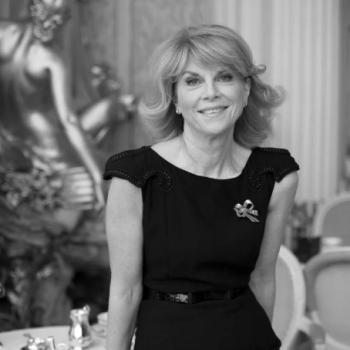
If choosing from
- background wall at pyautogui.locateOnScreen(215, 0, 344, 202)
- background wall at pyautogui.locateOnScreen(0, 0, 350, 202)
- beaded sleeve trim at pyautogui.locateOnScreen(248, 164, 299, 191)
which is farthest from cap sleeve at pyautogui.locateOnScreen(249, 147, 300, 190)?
background wall at pyautogui.locateOnScreen(215, 0, 344, 202)

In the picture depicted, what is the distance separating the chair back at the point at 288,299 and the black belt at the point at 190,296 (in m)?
0.89

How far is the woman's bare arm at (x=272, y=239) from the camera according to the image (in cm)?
173

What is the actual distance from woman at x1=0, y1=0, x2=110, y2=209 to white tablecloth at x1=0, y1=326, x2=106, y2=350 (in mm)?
1794

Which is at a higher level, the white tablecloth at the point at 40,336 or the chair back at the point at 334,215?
the white tablecloth at the point at 40,336

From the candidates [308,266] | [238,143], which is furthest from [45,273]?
[238,143]

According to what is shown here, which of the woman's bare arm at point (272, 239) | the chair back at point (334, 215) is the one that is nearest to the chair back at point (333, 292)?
the woman's bare arm at point (272, 239)

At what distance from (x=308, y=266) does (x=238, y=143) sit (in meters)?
0.95

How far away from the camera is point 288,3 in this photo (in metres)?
4.82

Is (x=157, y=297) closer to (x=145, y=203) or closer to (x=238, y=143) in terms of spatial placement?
(x=145, y=203)

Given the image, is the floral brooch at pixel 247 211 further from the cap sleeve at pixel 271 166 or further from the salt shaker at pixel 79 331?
the salt shaker at pixel 79 331

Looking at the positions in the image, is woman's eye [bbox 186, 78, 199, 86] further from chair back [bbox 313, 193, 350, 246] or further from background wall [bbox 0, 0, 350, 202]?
chair back [bbox 313, 193, 350, 246]

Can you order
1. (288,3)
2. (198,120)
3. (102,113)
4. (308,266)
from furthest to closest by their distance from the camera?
(288,3) → (102,113) → (308,266) → (198,120)

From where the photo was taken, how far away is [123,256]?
1.58 meters

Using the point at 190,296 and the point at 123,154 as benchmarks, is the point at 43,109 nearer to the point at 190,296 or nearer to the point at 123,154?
the point at 123,154
